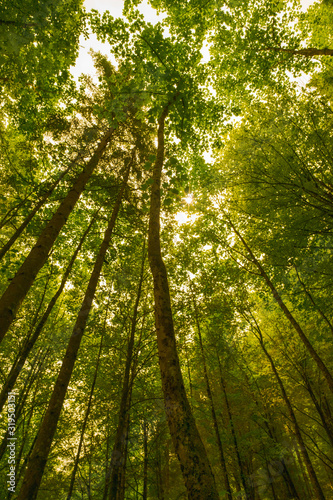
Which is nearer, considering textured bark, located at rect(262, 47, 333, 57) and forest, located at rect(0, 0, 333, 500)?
forest, located at rect(0, 0, 333, 500)

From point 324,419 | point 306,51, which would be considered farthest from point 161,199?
point 324,419

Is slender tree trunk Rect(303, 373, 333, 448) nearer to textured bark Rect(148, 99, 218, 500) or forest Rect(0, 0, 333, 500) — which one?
forest Rect(0, 0, 333, 500)

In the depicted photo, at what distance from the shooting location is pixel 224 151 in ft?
36.5

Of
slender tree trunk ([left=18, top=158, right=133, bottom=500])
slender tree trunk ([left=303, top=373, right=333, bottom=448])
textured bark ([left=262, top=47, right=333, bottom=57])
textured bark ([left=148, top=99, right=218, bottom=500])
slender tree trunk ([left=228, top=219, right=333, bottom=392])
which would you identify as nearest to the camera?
textured bark ([left=148, top=99, right=218, bottom=500])

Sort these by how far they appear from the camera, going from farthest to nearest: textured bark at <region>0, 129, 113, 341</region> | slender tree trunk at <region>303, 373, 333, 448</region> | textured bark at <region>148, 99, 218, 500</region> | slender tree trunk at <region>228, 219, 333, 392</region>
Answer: slender tree trunk at <region>303, 373, 333, 448</region>
slender tree trunk at <region>228, 219, 333, 392</region>
textured bark at <region>0, 129, 113, 341</region>
textured bark at <region>148, 99, 218, 500</region>

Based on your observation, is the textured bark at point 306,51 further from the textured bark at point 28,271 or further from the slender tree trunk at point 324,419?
the slender tree trunk at point 324,419

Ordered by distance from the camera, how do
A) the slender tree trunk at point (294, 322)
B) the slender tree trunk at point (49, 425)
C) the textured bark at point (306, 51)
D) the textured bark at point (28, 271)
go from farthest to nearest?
the slender tree trunk at point (294, 322), the textured bark at point (306, 51), the slender tree trunk at point (49, 425), the textured bark at point (28, 271)

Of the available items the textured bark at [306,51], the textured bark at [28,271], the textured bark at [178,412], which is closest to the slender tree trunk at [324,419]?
the textured bark at [178,412]

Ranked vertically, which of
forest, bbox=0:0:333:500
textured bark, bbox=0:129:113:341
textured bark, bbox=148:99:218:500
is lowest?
textured bark, bbox=148:99:218:500

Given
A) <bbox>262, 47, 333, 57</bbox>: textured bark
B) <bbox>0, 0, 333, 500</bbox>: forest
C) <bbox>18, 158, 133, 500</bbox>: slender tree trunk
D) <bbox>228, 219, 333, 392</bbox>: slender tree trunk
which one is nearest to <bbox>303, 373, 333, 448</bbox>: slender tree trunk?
<bbox>0, 0, 333, 500</bbox>: forest

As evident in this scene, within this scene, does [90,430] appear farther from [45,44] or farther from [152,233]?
[45,44]

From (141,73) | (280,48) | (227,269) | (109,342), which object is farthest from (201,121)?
(109,342)

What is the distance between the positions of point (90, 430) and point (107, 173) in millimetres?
12020

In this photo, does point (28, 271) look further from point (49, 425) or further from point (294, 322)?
point (294, 322)
